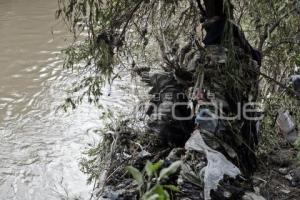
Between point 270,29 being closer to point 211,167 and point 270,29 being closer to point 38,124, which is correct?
point 211,167

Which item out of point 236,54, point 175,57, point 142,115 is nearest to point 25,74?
point 142,115

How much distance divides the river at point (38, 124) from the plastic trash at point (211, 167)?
1690mm

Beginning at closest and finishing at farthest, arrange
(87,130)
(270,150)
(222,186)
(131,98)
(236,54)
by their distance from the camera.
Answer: (222,186), (236,54), (270,150), (87,130), (131,98)

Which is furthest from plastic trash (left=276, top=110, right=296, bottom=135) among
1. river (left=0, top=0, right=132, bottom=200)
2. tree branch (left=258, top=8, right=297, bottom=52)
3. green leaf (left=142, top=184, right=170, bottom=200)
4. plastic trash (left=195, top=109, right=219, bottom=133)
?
green leaf (left=142, top=184, right=170, bottom=200)

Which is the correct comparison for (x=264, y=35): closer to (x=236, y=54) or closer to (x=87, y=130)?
(x=236, y=54)

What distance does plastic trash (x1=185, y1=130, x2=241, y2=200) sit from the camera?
2176mm

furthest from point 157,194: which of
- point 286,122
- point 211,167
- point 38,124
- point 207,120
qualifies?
point 38,124

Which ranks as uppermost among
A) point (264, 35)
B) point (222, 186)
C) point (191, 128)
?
point (264, 35)

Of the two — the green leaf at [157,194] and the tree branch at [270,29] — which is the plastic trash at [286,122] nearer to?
the tree branch at [270,29]

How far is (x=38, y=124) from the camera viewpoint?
17.5ft

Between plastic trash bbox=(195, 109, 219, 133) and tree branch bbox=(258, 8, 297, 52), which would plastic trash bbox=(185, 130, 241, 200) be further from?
tree branch bbox=(258, 8, 297, 52)

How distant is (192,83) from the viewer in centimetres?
276

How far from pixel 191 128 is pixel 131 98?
9.27 ft

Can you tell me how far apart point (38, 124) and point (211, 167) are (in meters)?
3.46
